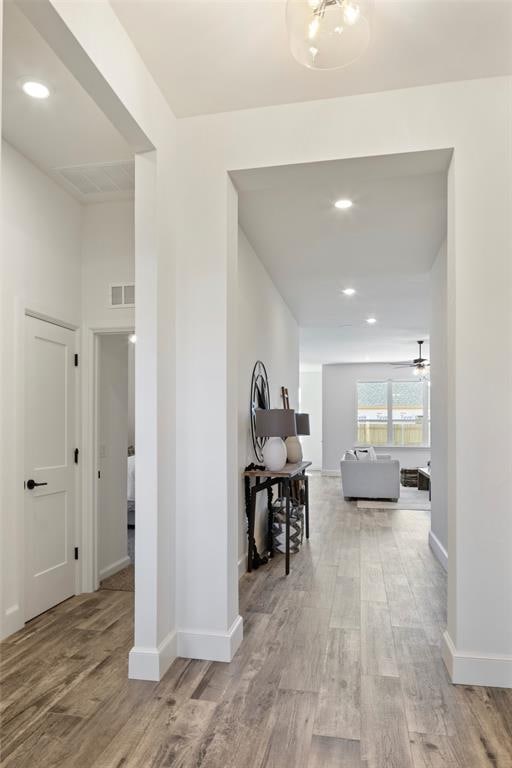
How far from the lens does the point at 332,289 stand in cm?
645

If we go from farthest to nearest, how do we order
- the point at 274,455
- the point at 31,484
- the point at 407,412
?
the point at 407,412 < the point at 274,455 < the point at 31,484

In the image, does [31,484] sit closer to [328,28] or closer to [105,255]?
[105,255]

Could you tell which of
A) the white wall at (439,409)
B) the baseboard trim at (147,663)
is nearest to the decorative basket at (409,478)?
the white wall at (439,409)

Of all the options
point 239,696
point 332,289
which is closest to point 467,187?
point 239,696

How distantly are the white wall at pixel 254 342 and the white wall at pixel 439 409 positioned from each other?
1.66 metres

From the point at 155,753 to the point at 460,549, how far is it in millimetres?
1614

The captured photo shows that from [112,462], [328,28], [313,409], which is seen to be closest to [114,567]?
[112,462]

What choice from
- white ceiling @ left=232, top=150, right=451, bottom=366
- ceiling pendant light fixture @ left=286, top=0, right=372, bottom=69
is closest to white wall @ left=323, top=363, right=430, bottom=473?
white ceiling @ left=232, top=150, right=451, bottom=366

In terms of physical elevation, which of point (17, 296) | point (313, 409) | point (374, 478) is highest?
point (17, 296)

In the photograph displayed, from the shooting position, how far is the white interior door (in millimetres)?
3514

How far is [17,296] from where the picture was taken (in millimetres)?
3387

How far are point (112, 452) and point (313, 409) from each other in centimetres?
1103

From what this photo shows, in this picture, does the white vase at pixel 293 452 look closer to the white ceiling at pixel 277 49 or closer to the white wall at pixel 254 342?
the white wall at pixel 254 342

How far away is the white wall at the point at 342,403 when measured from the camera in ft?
44.6
